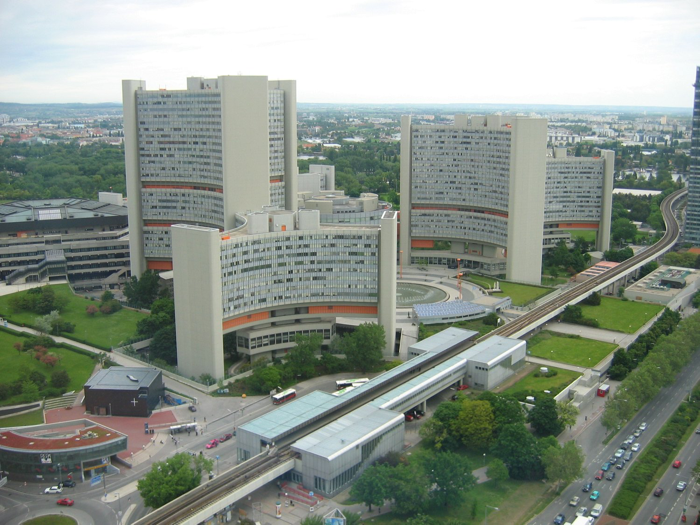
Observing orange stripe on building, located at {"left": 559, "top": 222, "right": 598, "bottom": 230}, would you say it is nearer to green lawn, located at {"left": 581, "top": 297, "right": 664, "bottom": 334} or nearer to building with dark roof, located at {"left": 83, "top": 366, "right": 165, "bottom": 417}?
green lawn, located at {"left": 581, "top": 297, "right": 664, "bottom": 334}

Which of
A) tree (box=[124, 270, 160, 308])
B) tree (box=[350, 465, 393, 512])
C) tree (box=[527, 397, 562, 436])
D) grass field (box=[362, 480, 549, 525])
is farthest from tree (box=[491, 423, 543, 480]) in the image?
tree (box=[124, 270, 160, 308])

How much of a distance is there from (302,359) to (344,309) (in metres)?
10.4

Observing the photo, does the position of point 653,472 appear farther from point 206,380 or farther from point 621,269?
point 621,269

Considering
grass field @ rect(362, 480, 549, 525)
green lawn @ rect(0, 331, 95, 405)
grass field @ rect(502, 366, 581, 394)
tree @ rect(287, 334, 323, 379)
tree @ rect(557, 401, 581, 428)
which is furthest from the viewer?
tree @ rect(287, 334, 323, 379)

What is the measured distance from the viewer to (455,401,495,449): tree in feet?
231

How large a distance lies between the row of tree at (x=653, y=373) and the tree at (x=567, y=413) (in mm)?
2832

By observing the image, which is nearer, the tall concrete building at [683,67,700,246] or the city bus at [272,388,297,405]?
the city bus at [272,388,297,405]

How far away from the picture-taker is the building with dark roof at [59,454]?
65500 mm

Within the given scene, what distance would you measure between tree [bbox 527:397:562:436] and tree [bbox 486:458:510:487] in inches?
383

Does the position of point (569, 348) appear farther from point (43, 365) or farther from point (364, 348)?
point (43, 365)

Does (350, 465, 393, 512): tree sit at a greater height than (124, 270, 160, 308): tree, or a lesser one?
lesser

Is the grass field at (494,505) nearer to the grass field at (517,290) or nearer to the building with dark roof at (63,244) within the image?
the grass field at (517,290)

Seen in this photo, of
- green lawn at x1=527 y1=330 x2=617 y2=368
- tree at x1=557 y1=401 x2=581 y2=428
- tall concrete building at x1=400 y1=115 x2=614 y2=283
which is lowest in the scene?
green lawn at x1=527 y1=330 x2=617 y2=368

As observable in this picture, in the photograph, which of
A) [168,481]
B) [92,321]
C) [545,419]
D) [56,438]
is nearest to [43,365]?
[92,321]
